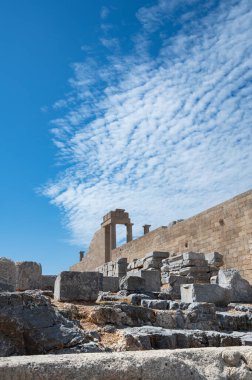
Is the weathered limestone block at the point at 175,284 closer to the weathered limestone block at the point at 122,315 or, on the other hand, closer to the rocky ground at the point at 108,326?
the rocky ground at the point at 108,326

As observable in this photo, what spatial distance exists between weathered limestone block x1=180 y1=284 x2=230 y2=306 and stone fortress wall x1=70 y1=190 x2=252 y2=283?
167 inches

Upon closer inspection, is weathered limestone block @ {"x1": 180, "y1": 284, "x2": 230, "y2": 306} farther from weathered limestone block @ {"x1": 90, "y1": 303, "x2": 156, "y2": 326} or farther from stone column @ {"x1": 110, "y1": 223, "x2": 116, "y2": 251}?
stone column @ {"x1": 110, "y1": 223, "x2": 116, "y2": 251}

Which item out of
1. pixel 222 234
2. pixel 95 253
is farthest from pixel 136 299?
pixel 95 253

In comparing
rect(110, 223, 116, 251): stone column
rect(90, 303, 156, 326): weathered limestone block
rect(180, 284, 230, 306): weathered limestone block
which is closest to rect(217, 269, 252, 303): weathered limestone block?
rect(180, 284, 230, 306): weathered limestone block

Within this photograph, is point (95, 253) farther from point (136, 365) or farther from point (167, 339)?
point (136, 365)

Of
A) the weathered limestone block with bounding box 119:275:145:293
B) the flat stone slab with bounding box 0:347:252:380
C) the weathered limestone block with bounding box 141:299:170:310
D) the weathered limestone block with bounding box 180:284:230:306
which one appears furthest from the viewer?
the weathered limestone block with bounding box 119:275:145:293

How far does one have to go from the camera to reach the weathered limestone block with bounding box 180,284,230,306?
982 centimetres

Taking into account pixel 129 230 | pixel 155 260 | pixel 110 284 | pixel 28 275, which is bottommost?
pixel 110 284

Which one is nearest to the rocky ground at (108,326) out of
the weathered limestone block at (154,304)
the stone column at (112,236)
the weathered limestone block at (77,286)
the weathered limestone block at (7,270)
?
the weathered limestone block at (154,304)

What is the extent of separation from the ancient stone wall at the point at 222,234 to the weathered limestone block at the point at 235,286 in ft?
9.87

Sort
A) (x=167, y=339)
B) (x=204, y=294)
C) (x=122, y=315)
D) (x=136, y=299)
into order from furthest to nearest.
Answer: (x=204, y=294) → (x=136, y=299) → (x=122, y=315) → (x=167, y=339)

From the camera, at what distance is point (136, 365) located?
281 centimetres

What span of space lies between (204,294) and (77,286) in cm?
323

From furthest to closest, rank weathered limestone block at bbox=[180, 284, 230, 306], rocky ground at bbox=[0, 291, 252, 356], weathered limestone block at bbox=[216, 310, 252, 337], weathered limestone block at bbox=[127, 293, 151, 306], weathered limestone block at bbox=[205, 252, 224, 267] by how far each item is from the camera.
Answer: weathered limestone block at bbox=[205, 252, 224, 267], weathered limestone block at bbox=[180, 284, 230, 306], weathered limestone block at bbox=[127, 293, 151, 306], weathered limestone block at bbox=[216, 310, 252, 337], rocky ground at bbox=[0, 291, 252, 356]
